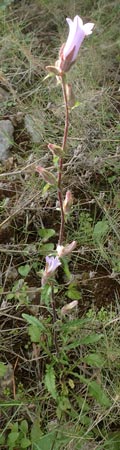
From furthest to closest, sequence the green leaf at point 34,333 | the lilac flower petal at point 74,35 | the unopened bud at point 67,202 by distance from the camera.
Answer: the green leaf at point 34,333
the unopened bud at point 67,202
the lilac flower petal at point 74,35

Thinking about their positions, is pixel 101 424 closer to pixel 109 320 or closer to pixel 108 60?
pixel 109 320

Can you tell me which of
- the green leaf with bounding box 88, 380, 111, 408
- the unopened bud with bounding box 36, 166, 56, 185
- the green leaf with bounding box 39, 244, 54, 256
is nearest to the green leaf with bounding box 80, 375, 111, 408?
the green leaf with bounding box 88, 380, 111, 408

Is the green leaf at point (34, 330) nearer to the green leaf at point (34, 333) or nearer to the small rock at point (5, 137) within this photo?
the green leaf at point (34, 333)

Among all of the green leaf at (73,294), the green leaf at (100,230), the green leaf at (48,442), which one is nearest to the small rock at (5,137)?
the green leaf at (100,230)

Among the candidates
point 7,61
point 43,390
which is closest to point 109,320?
point 43,390

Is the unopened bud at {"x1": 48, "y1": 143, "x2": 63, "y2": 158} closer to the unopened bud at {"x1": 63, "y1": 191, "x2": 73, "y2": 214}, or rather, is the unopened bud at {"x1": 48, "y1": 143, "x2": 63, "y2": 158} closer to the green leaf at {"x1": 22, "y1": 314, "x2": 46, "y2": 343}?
the unopened bud at {"x1": 63, "y1": 191, "x2": 73, "y2": 214}

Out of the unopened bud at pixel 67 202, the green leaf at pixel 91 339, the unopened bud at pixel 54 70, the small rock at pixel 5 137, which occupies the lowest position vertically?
the green leaf at pixel 91 339

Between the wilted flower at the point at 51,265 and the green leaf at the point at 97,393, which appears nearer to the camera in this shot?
the wilted flower at the point at 51,265
